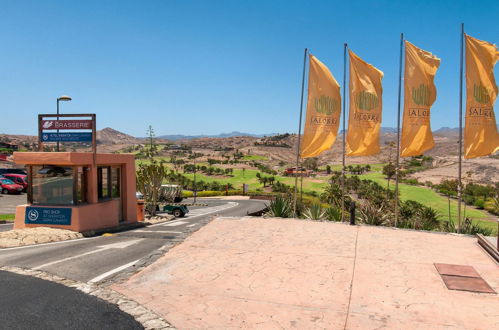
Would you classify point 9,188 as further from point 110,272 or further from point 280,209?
point 110,272

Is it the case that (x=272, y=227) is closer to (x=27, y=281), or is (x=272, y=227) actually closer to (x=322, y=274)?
(x=322, y=274)

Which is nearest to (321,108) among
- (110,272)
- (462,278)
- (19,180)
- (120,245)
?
(462,278)

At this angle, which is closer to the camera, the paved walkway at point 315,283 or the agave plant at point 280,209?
the paved walkway at point 315,283

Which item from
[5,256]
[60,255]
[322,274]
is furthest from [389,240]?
[5,256]

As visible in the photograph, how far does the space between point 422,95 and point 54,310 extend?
44.6ft

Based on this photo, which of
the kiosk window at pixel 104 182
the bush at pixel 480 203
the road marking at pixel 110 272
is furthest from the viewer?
the bush at pixel 480 203

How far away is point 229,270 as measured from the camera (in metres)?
9.31

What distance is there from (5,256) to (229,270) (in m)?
6.47

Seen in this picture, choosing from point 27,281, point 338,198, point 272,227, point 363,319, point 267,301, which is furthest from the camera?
point 338,198

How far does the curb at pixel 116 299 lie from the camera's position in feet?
21.5

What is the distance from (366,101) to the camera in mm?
15203

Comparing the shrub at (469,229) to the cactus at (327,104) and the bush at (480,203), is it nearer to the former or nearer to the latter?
the cactus at (327,104)

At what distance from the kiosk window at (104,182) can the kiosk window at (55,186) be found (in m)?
1.49

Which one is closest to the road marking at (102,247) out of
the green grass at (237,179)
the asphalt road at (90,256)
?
the asphalt road at (90,256)
